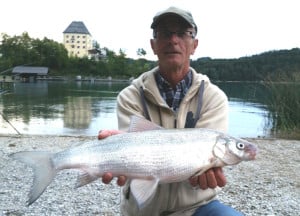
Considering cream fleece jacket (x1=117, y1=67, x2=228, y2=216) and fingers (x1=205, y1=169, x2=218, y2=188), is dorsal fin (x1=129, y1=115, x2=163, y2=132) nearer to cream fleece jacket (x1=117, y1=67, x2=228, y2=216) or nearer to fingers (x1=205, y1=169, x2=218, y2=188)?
cream fleece jacket (x1=117, y1=67, x2=228, y2=216)

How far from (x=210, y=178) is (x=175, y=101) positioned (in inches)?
32.7

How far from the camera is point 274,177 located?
7969 mm

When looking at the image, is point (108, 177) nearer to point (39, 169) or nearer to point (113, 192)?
point (39, 169)

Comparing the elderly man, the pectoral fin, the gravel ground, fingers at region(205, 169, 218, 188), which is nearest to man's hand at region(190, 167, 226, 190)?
fingers at region(205, 169, 218, 188)

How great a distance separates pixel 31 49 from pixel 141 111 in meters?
120

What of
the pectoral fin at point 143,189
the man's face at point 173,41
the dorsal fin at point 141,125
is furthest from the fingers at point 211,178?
the man's face at point 173,41

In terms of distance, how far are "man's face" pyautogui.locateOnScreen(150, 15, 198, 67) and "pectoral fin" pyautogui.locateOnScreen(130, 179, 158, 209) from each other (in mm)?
1023

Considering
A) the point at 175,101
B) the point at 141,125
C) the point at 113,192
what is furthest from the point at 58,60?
the point at 141,125

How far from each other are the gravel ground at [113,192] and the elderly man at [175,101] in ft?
9.36

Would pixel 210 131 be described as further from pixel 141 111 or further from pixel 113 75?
pixel 113 75

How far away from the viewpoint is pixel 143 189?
262cm

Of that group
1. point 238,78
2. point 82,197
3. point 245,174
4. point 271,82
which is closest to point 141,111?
point 82,197

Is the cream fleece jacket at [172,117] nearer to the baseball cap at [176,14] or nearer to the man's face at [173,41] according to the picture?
the man's face at [173,41]

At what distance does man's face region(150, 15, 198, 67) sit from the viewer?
10.2 feet
